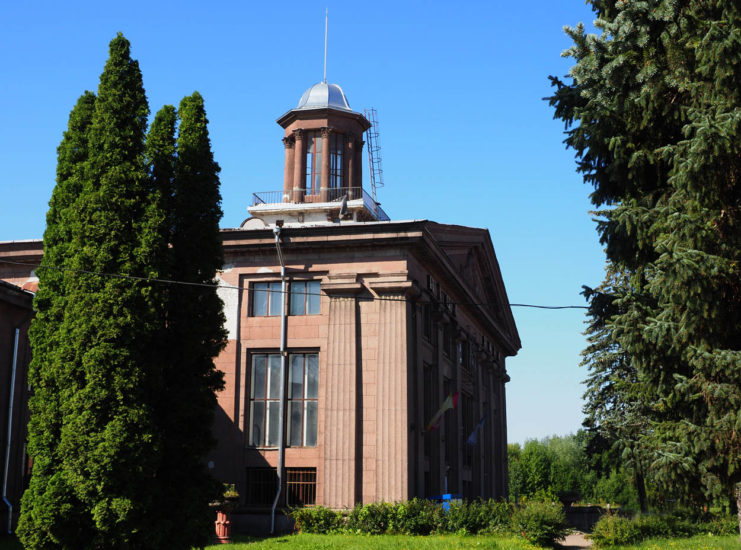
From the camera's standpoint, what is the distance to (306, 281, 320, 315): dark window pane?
30.5 m

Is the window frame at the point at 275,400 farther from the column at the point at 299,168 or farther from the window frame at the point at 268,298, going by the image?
the column at the point at 299,168

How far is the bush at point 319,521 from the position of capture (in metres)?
27.3

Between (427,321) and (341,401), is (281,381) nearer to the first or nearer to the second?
(341,401)

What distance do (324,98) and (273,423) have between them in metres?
19.1

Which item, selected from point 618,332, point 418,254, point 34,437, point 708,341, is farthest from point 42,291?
point 418,254

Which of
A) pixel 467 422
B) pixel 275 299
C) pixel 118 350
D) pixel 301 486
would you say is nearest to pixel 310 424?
pixel 301 486

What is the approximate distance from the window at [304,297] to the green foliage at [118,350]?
11.8 m

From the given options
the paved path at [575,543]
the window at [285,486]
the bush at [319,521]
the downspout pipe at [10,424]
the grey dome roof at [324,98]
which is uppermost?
the grey dome roof at [324,98]

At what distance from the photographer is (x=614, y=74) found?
1731cm

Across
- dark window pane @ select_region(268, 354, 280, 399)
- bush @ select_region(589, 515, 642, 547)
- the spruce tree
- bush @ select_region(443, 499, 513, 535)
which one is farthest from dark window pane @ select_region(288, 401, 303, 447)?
the spruce tree

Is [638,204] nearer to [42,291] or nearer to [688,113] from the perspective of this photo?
[688,113]

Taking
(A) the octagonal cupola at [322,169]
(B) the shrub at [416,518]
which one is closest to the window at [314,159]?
(A) the octagonal cupola at [322,169]

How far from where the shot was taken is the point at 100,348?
16391mm

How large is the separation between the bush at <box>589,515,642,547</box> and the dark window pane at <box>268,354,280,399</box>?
41.5ft
